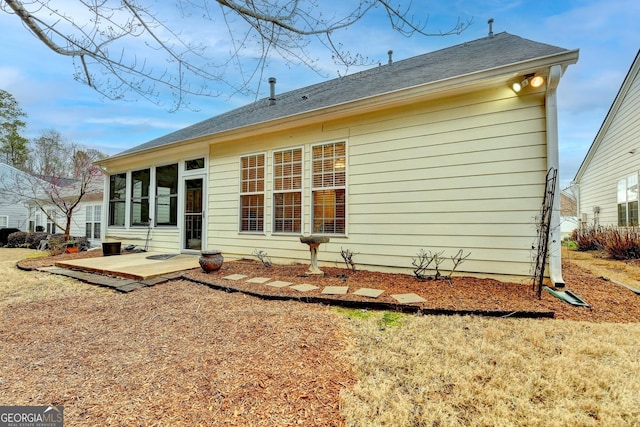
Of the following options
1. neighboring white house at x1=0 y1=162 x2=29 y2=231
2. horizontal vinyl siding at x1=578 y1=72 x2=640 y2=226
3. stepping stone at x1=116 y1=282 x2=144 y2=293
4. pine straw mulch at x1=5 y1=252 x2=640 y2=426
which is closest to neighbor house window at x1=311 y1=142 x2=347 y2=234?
pine straw mulch at x1=5 y1=252 x2=640 y2=426

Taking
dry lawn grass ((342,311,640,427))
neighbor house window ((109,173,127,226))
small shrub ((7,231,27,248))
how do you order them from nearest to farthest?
dry lawn grass ((342,311,640,427)) < neighbor house window ((109,173,127,226)) < small shrub ((7,231,27,248))

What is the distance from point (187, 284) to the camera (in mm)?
4699

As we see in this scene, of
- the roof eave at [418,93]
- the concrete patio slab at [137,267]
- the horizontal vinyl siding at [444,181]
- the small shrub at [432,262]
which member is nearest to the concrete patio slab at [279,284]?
the horizontal vinyl siding at [444,181]

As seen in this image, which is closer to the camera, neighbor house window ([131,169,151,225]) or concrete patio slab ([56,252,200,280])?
concrete patio slab ([56,252,200,280])

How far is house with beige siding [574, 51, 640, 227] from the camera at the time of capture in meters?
8.59

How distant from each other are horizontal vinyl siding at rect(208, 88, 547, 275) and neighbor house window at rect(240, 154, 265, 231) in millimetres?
1022

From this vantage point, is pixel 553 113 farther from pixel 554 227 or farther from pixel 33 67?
pixel 33 67

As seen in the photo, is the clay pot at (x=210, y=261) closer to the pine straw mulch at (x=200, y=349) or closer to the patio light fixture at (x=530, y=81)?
the pine straw mulch at (x=200, y=349)

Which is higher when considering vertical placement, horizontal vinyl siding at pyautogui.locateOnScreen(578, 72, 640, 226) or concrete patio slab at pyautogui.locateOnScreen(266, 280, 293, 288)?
horizontal vinyl siding at pyautogui.locateOnScreen(578, 72, 640, 226)

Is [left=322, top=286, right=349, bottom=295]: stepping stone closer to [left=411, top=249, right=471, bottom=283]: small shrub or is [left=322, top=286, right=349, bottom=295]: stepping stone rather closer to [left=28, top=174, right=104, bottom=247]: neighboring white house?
[left=411, top=249, right=471, bottom=283]: small shrub

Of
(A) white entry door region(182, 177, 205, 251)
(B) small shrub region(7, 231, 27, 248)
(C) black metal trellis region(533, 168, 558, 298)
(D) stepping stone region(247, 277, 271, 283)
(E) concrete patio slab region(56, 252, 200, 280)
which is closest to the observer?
(C) black metal trellis region(533, 168, 558, 298)

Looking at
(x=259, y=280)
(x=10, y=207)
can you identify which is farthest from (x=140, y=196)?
(x=10, y=207)

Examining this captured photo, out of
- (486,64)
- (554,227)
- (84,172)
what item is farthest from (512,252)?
(84,172)

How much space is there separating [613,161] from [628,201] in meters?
1.89
